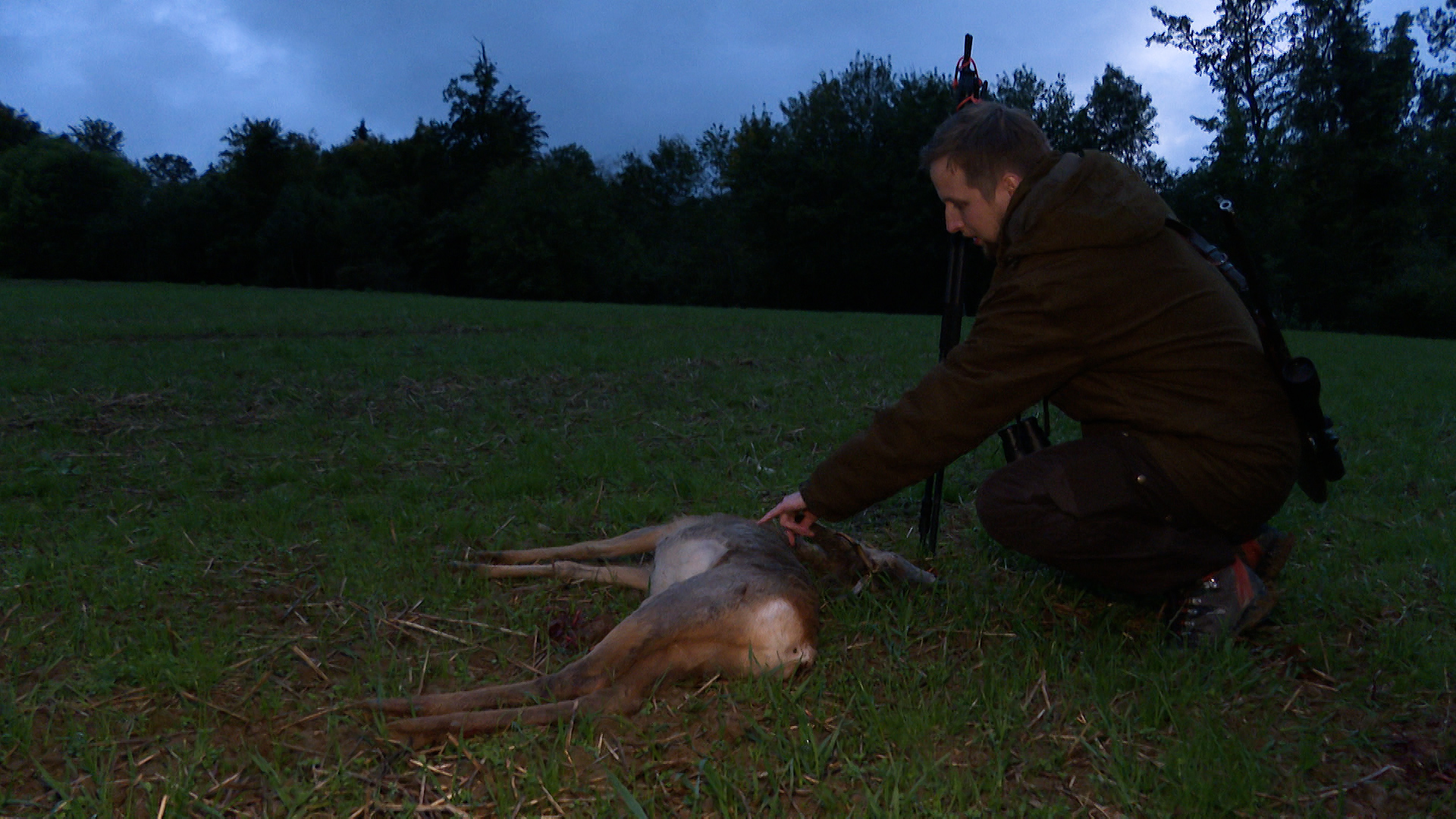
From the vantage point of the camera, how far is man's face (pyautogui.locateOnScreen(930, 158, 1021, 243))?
10.6 ft

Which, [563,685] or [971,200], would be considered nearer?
[563,685]

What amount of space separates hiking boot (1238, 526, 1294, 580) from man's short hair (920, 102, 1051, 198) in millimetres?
1677

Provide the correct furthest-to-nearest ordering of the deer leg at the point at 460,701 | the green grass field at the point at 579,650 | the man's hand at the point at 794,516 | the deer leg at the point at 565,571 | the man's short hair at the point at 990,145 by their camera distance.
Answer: the deer leg at the point at 565,571 < the man's hand at the point at 794,516 < the man's short hair at the point at 990,145 < the deer leg at the point at 460,701 < the green grass field at the point at 579,650

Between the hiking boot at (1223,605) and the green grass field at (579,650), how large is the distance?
0.36 ft

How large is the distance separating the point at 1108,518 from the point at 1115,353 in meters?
0.55

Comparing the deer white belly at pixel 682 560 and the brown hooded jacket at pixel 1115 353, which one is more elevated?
the brown hooded jacket at pixel 1115 353

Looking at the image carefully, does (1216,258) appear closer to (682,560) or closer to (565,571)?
(682,560)

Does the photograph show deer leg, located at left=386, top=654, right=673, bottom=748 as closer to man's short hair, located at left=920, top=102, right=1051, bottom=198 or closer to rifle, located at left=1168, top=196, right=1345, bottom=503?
man's short hair, located at left=920, top=102, right=1051, bottom=198

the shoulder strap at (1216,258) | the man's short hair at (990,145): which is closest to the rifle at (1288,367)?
the shoulder strap at (1216,258)

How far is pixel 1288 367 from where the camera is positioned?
9.87 feet

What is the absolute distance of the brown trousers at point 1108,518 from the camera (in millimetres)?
3180

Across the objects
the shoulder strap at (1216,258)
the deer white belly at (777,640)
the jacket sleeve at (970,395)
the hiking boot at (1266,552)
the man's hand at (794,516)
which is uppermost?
the shoulder strap at (1216,258)

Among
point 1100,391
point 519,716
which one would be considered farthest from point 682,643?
point 1100,391

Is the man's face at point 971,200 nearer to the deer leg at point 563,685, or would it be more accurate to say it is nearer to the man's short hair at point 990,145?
the man's short hair at point 990,145
